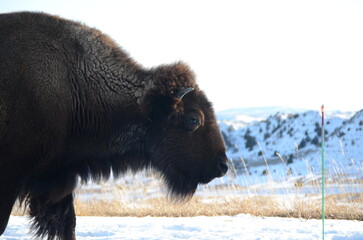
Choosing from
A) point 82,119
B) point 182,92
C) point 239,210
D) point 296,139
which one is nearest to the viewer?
point 82,119

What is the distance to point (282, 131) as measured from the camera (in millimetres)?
29875

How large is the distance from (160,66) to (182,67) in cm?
22

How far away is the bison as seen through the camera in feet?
13.8

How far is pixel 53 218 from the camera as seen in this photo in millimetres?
4996

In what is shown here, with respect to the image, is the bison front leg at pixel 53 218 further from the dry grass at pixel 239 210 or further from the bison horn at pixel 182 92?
the dry grass at pixel 239 210

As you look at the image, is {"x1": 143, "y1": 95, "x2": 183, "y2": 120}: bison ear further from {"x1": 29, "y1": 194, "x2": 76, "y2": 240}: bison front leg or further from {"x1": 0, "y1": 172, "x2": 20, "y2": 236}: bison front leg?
{"x1": 0, "y1": 172, "x2": 20, "y2": 236}: bison front leg

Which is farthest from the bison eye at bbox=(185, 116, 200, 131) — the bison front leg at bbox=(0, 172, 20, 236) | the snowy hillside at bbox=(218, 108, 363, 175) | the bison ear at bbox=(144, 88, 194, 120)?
the snowy hillside at bbox=(218, 108, 363, 175)

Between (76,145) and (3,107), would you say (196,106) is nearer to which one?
(76,145)

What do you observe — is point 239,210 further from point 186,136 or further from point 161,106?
point 161,106

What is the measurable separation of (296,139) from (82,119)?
24613 millimetres

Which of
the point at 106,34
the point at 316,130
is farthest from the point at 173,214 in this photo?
the point at 316,130

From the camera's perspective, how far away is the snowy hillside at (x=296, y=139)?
78.2 feet

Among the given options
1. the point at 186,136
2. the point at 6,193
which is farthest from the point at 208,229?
the point at 6,193

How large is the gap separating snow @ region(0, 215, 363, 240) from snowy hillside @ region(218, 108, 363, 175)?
52.5 feet
